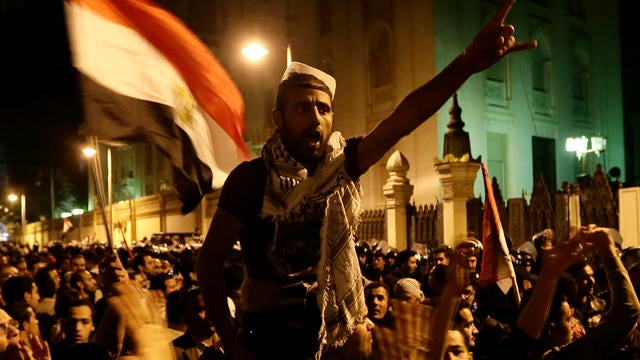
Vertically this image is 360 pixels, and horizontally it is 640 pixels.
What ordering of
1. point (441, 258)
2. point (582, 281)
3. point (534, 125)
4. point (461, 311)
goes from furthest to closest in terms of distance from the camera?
point (534, 125)
point (441, 258)
point (582, 281)
point (461, 311)

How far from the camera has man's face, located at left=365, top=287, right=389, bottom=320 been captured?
5203mm

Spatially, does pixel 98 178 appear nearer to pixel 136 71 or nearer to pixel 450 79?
pixel 136 71

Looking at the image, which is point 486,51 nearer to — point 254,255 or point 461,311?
point 254,255

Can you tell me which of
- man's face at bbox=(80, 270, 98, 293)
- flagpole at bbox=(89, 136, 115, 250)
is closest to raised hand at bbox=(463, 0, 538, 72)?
flagpole at bbox=(89, 136, 115, 250)

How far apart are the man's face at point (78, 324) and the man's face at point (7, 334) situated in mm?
503

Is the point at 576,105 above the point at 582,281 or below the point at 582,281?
above

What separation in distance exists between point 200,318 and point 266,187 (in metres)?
3.00

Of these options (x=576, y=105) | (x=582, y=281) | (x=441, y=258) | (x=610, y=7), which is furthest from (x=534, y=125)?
(x=582, y=281)

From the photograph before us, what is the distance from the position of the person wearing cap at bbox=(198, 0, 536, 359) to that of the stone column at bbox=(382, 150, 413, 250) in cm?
1381

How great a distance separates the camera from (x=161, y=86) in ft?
12.5

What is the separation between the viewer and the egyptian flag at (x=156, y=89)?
3611mm

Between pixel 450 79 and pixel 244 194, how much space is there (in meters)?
0.77

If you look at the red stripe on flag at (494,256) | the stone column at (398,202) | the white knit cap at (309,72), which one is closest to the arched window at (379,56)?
the stone column at (398,202)

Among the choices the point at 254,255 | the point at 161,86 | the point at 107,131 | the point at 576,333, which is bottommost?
the point at 576,333
